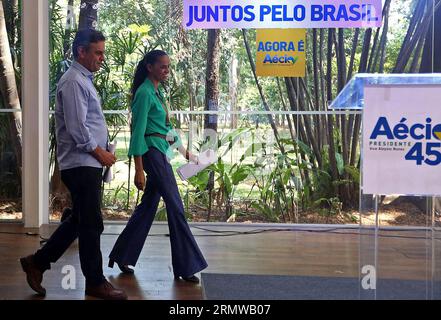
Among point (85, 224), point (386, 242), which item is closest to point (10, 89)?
point (85, 224)

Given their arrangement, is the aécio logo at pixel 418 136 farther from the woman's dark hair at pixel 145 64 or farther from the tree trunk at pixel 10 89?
the tree trunk at pixel 10 89

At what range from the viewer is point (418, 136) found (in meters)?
4.14

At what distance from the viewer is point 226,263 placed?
6094 millimetres

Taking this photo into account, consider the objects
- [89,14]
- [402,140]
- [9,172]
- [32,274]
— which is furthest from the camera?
[9,172]

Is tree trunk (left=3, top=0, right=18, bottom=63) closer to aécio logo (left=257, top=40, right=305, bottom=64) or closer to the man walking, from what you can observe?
aécio logo (left=257, top=40, right=305, bottom=64)

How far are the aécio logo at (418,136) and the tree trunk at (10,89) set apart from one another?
4.63 meters

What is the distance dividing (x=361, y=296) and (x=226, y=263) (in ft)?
5.75

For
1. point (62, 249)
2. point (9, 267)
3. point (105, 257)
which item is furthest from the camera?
point (105, 257)

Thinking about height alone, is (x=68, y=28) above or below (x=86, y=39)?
above

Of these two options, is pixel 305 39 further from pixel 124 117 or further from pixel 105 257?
pixel 105 257

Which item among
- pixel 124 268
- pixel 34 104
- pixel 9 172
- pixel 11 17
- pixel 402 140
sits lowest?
pixel 124 268

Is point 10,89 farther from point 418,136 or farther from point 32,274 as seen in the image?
point 418,136

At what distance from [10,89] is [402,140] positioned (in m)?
4.77
